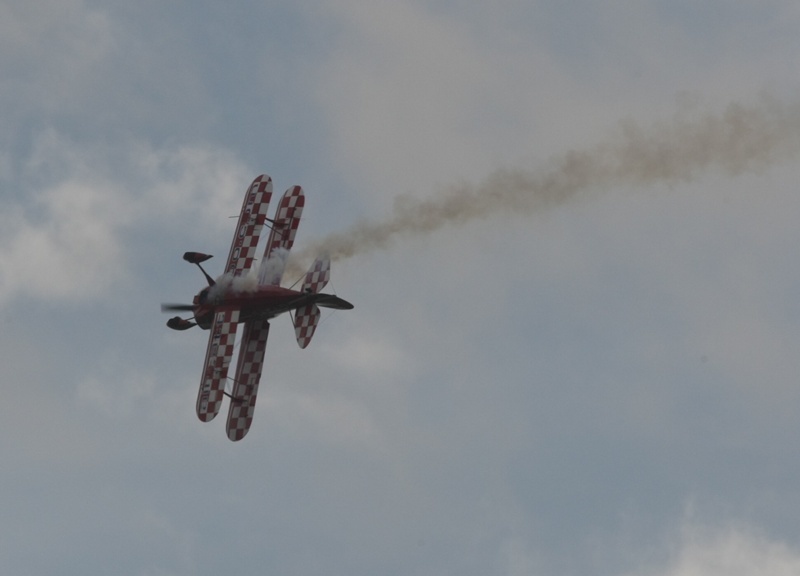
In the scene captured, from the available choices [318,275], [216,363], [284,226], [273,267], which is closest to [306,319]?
[318,275]

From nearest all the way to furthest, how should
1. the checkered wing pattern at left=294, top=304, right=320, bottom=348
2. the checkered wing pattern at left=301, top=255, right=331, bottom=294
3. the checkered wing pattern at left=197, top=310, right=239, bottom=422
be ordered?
the checkered wing pattern at left=197, top=310, right=239, bottom=422 → the checkered wing pattern at left=294, top=304, right=320, bottom=348 → the checkered wing pattern at left=301, top=255, right=331, bottom=294

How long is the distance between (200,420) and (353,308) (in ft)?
17.6

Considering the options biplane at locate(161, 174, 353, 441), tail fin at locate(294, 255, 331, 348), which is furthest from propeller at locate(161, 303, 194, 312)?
tail fin at locate(294, 255, 331, 348)

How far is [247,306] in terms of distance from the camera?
5144 centimetres

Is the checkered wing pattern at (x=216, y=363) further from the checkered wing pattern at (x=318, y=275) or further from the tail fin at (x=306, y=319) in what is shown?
the checkered wing pattern at (x=318, y=275)

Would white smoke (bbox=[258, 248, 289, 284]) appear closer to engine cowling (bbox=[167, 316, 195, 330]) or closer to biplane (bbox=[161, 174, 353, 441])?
biplane (bbox=[161, 174, 353, 441])

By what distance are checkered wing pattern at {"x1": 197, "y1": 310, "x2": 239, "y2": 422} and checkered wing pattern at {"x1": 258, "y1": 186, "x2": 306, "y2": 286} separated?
1.64 meters

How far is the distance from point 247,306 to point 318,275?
2.26 m

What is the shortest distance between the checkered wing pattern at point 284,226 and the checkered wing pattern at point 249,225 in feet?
1.31

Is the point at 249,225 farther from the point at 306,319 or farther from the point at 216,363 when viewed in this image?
the point at 216,363

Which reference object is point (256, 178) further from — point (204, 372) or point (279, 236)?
point (204, 372)

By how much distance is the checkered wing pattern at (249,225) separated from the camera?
172ft

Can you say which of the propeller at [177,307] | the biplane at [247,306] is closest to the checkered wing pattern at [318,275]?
the biplane at [247,306]

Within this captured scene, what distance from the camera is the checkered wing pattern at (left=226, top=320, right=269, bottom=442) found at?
52156 mm
